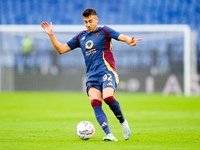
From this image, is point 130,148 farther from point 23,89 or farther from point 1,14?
point 1,14

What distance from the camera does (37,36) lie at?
24.5m

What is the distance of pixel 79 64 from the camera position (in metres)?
24.3

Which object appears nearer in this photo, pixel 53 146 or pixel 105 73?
pixel 53 146

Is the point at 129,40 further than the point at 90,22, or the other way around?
the point at 90,22

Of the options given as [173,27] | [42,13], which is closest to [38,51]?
[42,13]

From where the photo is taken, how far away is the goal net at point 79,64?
23.5m

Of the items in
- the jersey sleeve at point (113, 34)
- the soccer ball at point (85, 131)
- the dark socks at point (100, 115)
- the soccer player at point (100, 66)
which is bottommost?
the soccer ball at point (85, 131)

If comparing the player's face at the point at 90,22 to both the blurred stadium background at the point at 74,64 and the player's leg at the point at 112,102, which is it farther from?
the blurred stadium background at the point at 74,64

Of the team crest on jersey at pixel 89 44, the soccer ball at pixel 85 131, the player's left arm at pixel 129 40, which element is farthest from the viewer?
the team crest on jersey at pixel 89 44

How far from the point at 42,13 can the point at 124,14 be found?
6488 mm

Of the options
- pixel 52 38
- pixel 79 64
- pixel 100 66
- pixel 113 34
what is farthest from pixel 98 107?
pixel 79 64

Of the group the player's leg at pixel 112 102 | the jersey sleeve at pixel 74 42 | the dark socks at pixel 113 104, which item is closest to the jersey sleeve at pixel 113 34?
the jersey sleeve at pixel 74 42

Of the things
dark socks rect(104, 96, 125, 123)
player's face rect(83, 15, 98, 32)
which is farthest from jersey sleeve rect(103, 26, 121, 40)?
dark socks rect(104, 96, 125, 123)

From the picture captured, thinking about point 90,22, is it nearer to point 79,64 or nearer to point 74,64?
point 79,64
